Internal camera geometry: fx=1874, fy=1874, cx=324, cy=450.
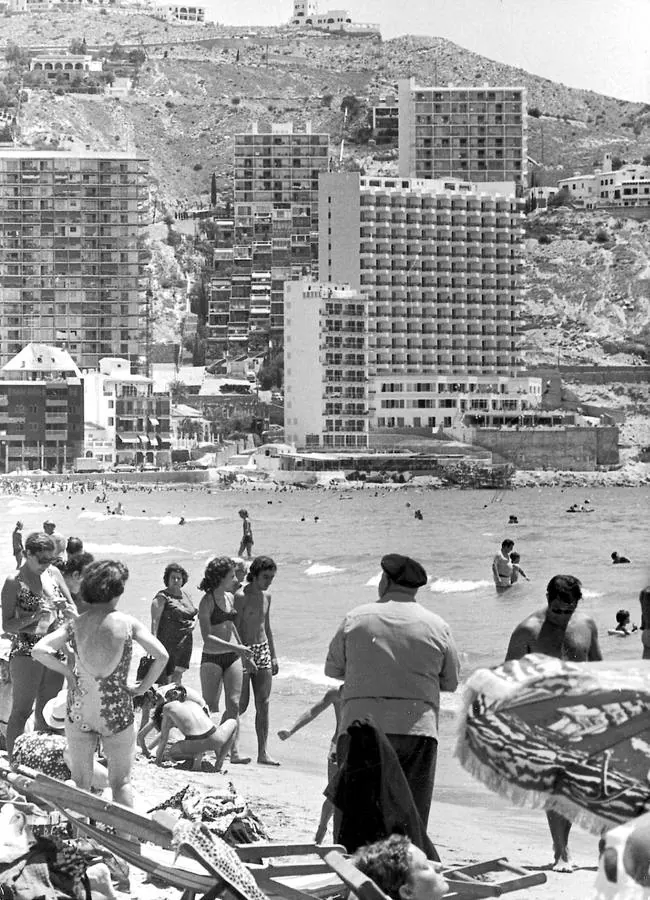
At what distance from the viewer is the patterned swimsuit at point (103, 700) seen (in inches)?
270

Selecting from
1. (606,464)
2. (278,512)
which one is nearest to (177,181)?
(606,464)

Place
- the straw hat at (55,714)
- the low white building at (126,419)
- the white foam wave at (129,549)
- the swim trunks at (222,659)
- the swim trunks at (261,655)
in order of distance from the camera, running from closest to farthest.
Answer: the straw hat at (55,714), the swim trunks at (222,659), the swim trunks at (261,655), the white foam wave at (129,549), the low white building at (126,419)

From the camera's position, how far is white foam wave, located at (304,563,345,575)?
139ft

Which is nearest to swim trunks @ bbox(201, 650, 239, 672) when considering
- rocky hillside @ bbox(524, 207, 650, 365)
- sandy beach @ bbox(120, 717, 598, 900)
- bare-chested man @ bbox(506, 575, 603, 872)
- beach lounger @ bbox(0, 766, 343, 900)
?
sandy beach @ bbox(120, 717, 598, 900)

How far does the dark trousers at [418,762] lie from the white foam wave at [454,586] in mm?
29248

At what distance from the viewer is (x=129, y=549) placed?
51281 mm

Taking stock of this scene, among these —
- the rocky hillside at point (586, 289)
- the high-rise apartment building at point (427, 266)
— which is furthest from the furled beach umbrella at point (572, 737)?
the rocky hillside at point (586, 289)

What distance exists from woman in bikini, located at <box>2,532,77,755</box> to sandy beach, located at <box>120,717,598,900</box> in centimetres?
66

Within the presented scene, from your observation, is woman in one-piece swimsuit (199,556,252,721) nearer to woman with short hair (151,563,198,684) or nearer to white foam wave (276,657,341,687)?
woman with short hair (151,563,198,684)

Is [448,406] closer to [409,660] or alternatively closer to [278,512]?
[278,512]

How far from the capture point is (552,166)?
649 feet

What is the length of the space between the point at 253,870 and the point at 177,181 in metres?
189

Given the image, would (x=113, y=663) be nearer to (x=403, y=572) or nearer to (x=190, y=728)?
(x=403, y=572)

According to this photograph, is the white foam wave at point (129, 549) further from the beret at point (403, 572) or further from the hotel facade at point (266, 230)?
the hotel facade at point (266, 230)
